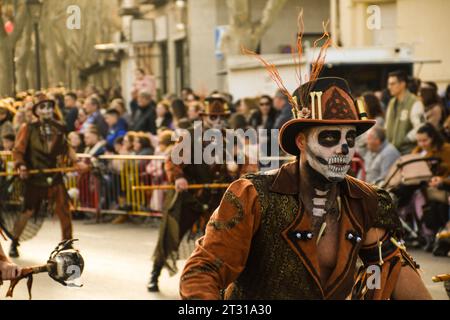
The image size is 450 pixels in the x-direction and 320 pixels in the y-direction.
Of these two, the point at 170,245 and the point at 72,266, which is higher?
the point at 72,266

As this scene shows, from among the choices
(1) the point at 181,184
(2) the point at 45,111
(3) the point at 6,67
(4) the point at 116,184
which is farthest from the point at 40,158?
(3) the point at 6,67

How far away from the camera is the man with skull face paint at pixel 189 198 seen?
11.6m

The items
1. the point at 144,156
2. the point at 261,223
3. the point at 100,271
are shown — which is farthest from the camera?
the point at 144,156

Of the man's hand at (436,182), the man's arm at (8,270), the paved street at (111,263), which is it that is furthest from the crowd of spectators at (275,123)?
the man's arm at (8,270)

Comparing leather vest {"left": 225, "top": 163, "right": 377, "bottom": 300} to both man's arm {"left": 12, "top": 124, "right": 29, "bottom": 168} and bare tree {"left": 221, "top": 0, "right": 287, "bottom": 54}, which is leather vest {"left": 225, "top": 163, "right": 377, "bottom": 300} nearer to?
man's arm {"left": 12, "top": 124, "right": 29, "bottom": 168}

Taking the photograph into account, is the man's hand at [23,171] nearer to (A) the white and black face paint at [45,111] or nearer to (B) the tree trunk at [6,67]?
(A) the white and black face paint at [45,111]

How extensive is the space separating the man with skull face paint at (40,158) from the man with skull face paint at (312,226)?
9.06 meters

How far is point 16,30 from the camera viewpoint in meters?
18.8

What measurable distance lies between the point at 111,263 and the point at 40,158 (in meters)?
1.58

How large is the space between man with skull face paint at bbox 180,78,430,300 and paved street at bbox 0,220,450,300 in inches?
218

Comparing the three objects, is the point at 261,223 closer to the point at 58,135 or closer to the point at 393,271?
the point at 393,271

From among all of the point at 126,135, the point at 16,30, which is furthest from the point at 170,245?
the point at 16,30
